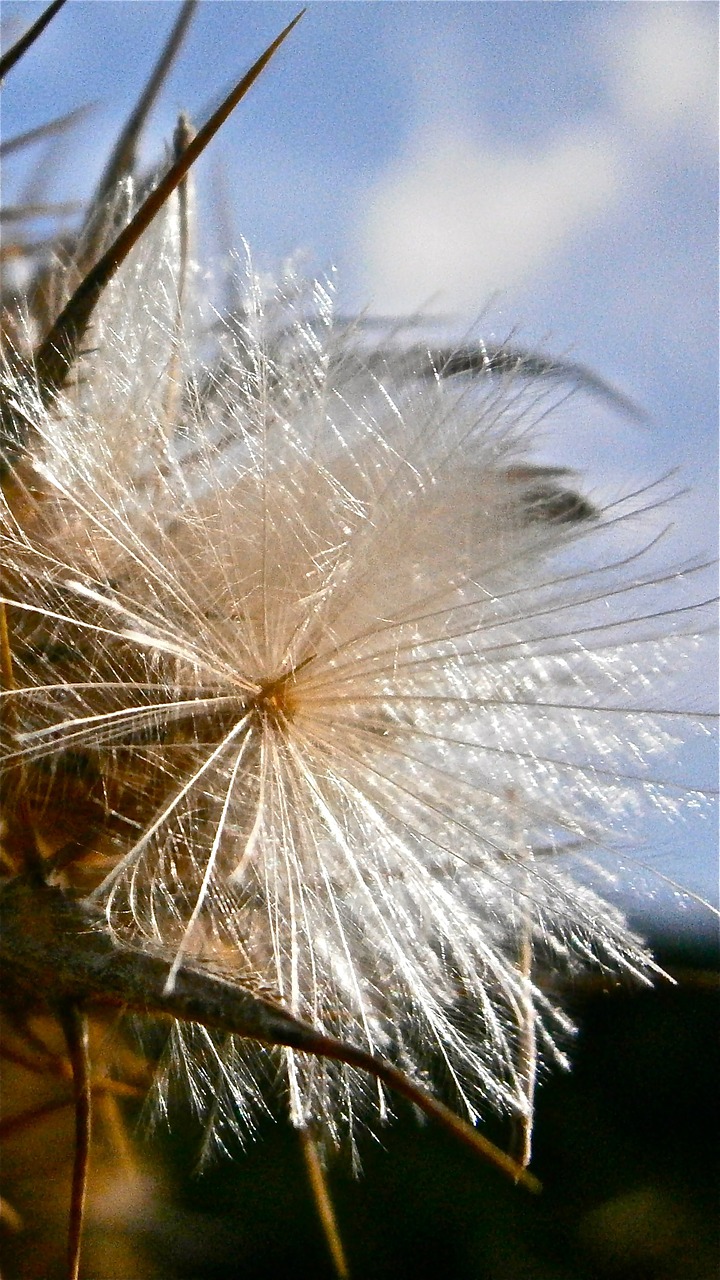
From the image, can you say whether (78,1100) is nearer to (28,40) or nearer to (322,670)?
(322,670)

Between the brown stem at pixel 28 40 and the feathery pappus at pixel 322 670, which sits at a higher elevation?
the brown stem at pixel 28 40

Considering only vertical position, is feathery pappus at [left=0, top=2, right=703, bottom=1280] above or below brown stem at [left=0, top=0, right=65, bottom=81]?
below

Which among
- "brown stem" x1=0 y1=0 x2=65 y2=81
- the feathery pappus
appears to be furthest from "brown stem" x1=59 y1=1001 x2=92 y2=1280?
"brown stem" x1=0 y1=0 x2=65 y2=81

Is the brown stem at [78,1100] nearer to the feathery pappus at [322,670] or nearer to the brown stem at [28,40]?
the feathery pappus at [322,670]

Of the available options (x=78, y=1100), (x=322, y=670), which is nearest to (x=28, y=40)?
(x=322, y=670)

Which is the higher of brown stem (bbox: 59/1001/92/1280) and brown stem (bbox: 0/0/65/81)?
brown stem (bbox: 0/0/65/81)

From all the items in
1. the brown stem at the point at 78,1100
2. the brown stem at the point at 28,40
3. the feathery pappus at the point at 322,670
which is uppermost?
the brown stem at the point at 28,40

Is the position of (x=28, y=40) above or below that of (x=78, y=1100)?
above

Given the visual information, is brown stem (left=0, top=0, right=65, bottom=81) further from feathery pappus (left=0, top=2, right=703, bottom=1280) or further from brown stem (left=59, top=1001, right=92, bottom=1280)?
brown stem (left=59, top=1001, right=92, bottom=1280)

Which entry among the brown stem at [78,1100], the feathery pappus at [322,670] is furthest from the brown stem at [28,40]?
the brown stem at [78,1100]

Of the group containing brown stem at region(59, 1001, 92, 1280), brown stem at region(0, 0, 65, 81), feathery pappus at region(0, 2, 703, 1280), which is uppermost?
brown stem at region(0, 0, 65, 81)
